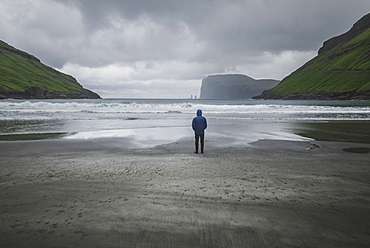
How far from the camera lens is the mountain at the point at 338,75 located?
113m

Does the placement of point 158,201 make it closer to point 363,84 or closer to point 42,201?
point 42,201

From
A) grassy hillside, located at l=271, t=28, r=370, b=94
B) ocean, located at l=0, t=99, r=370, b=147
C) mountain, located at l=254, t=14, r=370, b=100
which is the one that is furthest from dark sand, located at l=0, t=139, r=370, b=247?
grassy hillside, located at l=271, t=28, r=370, b=94

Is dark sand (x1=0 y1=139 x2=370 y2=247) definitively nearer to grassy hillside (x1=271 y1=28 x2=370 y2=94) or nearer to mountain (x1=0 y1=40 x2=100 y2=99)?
grassy hillside (x1=271 y1=28 x2=370 y2=94)

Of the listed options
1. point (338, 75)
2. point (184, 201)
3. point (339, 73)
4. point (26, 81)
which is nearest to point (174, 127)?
point (184, 201)

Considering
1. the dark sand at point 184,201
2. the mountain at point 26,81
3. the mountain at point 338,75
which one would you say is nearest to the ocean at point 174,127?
the dark sand at point 184,201

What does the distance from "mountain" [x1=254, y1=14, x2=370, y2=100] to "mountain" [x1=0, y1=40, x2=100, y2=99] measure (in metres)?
148

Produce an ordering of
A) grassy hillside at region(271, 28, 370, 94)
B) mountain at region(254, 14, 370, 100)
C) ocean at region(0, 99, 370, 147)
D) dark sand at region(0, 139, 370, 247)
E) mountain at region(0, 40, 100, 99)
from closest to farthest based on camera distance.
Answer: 1. dark sand at region(0, 139, 370, 247)
2. ocean at region(0, 99, 370, 147)
3. mountain at region(254, 14, 370, 100)
4. grassy hillside at region(271, 28, 370, 94)
5. mountain at region(0, 40, 100, 99)

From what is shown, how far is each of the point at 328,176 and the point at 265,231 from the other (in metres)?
4.17

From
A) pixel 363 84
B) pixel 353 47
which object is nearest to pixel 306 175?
pixel 363 84

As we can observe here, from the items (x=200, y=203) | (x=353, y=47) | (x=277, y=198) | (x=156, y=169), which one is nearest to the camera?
(x=200, y=203)

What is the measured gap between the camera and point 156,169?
728 centimetres

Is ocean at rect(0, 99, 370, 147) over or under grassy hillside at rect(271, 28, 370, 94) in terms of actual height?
under

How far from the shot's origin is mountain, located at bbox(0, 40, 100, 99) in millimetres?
123425

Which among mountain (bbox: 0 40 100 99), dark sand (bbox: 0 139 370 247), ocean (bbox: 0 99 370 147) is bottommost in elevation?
ocean (bbox: 0 99 370 147)
